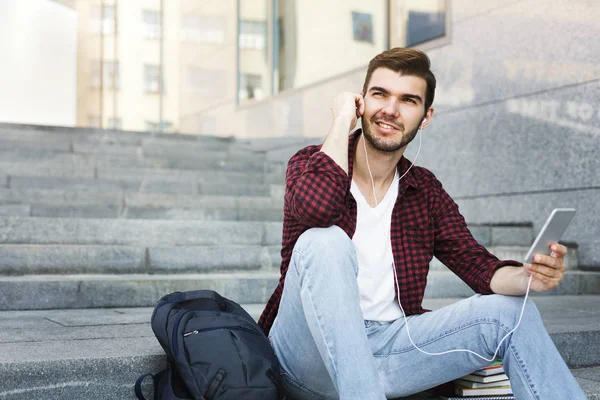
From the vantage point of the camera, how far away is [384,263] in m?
2.67

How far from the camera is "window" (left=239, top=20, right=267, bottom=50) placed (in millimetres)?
11273

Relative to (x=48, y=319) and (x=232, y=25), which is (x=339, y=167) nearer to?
(x=48, y=319)

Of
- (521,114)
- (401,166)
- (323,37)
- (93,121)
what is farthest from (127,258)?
(93,121)

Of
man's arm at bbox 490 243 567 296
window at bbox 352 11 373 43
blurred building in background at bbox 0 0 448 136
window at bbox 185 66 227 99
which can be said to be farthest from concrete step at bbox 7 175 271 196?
man's arm at bbox 490 243 567 296

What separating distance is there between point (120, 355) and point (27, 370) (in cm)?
32

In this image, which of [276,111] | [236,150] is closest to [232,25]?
[276,111]

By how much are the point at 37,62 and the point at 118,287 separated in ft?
49.0

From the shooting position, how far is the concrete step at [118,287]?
13.2 feet

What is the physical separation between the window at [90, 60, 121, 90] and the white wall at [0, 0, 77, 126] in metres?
0.49

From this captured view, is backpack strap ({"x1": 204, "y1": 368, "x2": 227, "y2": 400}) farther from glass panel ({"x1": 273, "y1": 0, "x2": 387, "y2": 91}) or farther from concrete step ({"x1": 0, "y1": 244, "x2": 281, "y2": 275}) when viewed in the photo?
glass panel ({"x1": 273, "y1": 0, "x2": 387, "y2": 91})

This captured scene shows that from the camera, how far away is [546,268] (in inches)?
93.2

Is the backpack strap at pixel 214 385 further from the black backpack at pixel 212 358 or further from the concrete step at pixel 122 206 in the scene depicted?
the concrete step at pixel 122 206

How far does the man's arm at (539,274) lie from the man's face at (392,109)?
0.62 meters

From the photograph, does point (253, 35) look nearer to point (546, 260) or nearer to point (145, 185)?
point (145, 185)
